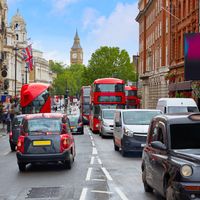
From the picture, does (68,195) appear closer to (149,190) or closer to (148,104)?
(149,190)

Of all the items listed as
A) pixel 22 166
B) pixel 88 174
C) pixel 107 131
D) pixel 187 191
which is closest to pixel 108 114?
pixel 107 131

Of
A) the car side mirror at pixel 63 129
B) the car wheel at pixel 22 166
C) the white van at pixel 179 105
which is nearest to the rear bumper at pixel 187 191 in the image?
the car side mirror at pixel 63 129

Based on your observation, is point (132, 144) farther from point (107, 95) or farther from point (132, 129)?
point (107, 95)

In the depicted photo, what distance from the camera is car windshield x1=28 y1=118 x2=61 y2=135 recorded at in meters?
16.7

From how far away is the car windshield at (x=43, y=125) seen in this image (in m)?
16.7

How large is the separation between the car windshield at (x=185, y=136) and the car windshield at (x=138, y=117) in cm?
1174

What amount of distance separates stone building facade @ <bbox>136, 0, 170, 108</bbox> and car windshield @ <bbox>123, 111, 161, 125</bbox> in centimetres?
3582

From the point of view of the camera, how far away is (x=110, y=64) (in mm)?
129000

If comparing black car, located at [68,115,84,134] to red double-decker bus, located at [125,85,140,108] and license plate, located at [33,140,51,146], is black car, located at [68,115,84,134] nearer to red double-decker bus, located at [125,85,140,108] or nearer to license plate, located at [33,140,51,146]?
license plate, located at [33,140,51,146]

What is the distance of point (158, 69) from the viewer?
7206 centimetres

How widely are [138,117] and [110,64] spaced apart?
350 ft

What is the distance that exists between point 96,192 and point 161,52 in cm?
5865

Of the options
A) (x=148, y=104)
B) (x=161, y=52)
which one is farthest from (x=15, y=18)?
(x=161, y=52)

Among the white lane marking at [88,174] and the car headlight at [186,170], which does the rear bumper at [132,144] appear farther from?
the car headlight at [186,170]
